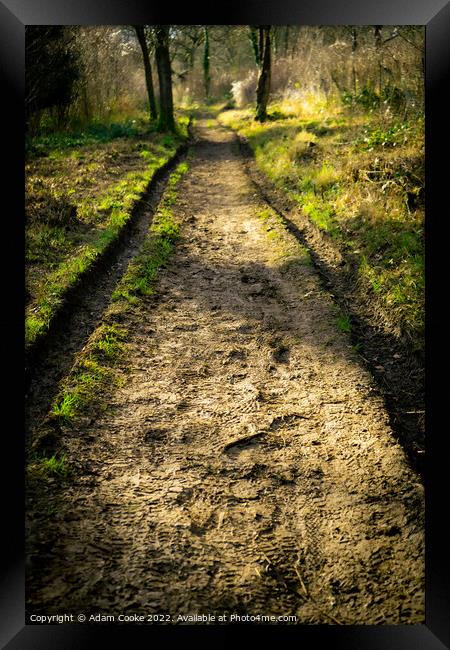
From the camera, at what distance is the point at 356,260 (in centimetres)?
538

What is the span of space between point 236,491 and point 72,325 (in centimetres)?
235

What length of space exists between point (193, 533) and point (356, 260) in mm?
3859

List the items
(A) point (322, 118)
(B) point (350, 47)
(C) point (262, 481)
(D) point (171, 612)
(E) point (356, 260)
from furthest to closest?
(A) point (322, 118)
(B) point (350, 47)
(E) point (356, 260)
(C) point (262, 481)
(D) point (171, 612)

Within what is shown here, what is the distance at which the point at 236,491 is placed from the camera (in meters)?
2.60

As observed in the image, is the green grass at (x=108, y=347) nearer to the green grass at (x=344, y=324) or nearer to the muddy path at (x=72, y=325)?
the muddy path at (x=72, y=325)

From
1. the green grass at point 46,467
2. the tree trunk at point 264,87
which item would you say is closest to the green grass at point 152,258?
the green grass at point 46,467

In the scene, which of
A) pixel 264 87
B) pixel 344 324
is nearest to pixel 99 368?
pixel 344 324

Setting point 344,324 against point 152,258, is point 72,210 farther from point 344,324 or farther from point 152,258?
point 344,324

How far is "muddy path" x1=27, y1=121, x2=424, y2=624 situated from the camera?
2025mm

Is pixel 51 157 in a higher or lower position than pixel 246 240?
higher

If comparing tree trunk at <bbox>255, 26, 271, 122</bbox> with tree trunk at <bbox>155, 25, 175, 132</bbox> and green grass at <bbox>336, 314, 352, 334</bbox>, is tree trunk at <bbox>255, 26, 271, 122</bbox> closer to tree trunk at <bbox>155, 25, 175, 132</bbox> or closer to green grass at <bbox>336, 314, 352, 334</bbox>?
tree trunk at <bbox>155, 25, 175, 132</bbox>
